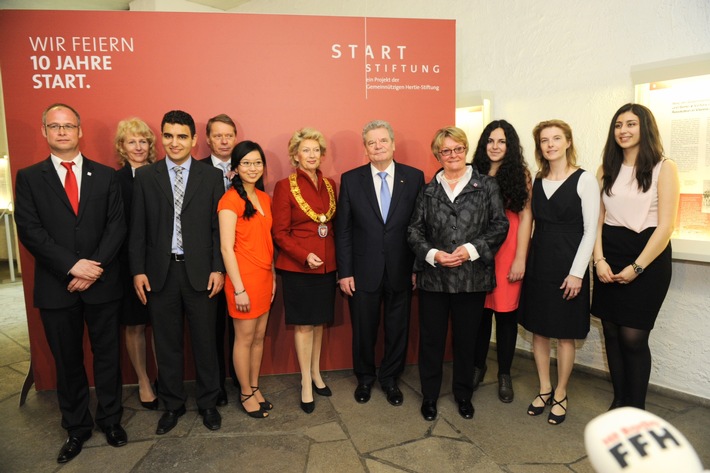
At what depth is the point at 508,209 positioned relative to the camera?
302cm

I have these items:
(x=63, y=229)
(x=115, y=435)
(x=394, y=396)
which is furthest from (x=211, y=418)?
(x=63, y=229)

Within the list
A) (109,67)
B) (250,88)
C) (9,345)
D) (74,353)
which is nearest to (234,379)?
(74,353)

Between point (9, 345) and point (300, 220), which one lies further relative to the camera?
point (9, 345)

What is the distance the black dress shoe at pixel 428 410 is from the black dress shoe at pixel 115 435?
185 centimetres

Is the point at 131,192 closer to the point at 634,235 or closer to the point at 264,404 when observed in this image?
the point at 264,404

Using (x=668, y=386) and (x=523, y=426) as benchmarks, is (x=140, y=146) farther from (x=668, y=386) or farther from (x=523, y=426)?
(x=668, y=386)

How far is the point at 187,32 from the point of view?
3348 millimetres

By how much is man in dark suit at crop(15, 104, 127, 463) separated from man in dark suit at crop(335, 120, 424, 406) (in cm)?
141

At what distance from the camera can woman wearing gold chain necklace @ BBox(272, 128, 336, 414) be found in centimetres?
296

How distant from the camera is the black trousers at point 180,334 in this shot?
277 centimetres

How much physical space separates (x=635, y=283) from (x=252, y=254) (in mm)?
2305

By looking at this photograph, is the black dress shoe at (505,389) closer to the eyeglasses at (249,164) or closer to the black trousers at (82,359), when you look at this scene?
the eyeglasses at (249,164)

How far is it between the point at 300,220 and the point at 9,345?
3.84 meters

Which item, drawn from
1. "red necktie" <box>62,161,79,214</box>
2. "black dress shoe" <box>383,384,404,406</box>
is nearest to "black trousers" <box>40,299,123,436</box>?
"red necktie" <box>62,161,79,214</box>
